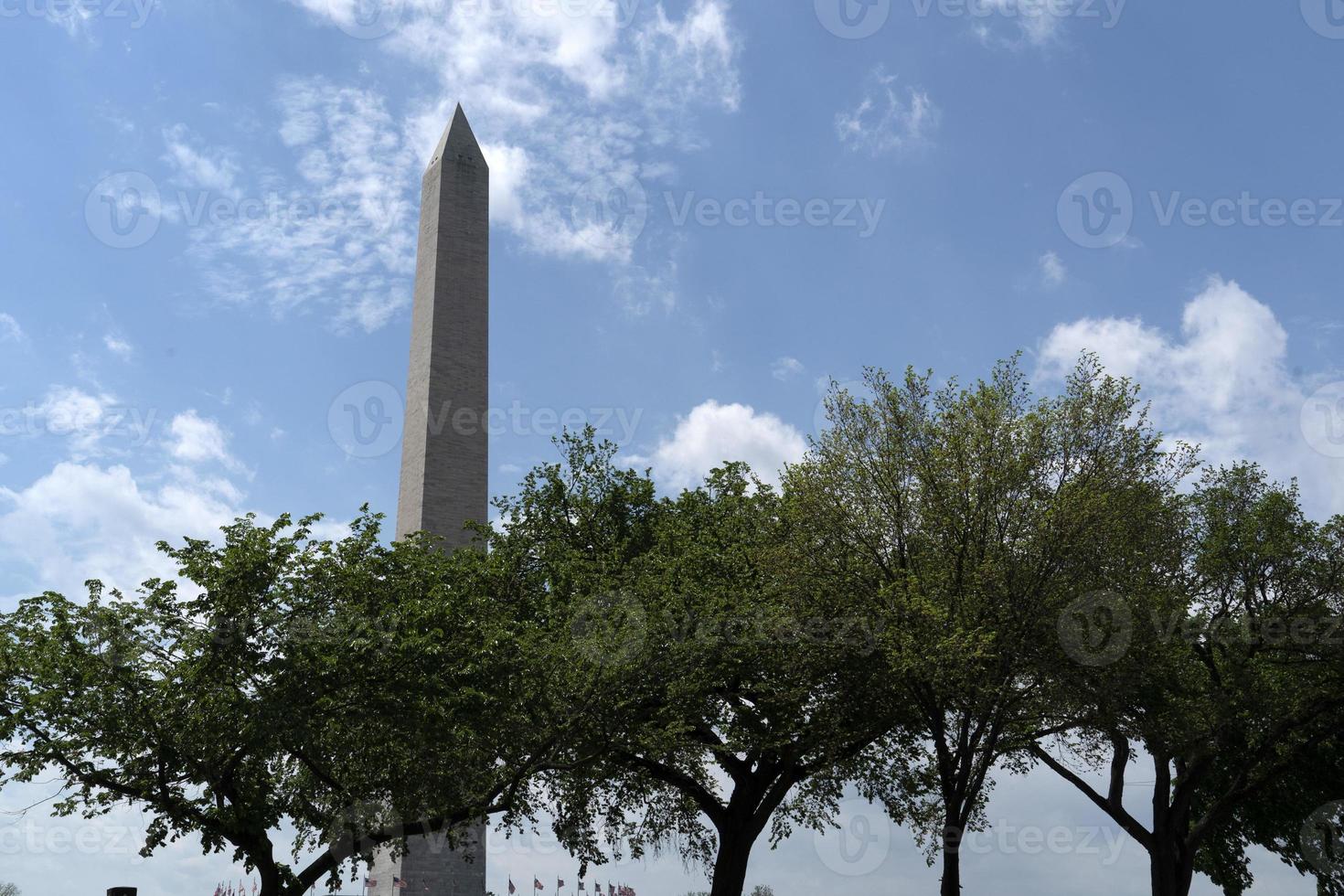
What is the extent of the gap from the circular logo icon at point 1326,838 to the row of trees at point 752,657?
116mm

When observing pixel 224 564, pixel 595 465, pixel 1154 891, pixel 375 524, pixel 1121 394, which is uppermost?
pixel 595 465

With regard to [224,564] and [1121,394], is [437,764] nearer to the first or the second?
[224,564]

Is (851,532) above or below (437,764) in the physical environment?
above

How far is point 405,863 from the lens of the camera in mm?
35781

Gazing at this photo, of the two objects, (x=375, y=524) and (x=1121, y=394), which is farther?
(x=1121, y=394)

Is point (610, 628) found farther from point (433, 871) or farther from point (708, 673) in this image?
point (433, 871)

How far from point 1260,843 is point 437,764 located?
28852mm

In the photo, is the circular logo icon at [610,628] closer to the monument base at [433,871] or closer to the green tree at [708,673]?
the green tree at [708,673]

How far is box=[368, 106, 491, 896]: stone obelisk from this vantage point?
119 feet

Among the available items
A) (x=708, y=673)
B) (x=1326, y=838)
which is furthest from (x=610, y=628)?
(x=1326, y=838)

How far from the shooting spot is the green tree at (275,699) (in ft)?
74.7

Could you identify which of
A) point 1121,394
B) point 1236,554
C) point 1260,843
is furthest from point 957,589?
point 1260,843

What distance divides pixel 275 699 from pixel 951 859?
14.8 metres

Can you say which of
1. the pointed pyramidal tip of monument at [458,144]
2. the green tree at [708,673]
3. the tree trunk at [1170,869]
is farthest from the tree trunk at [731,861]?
the pointed pyramidal tip of monument at [458,144]
